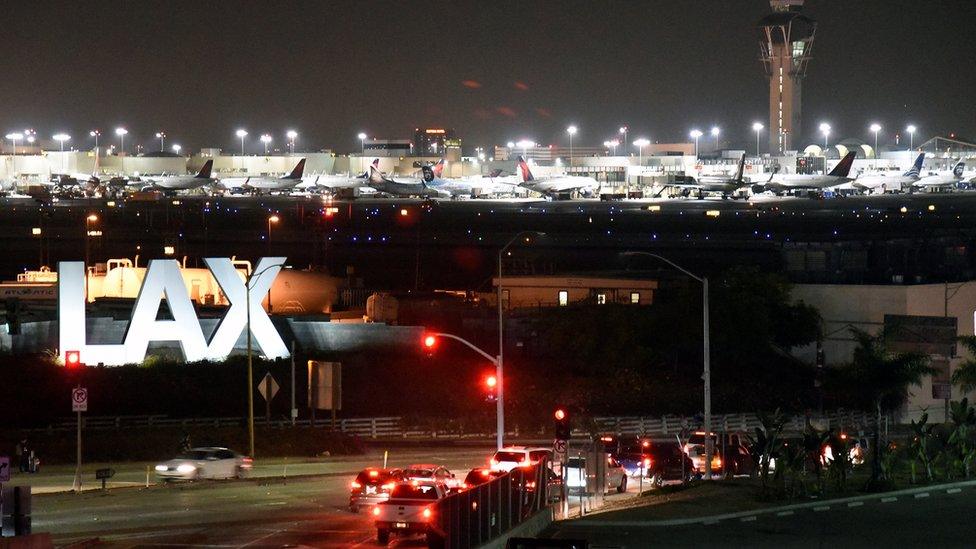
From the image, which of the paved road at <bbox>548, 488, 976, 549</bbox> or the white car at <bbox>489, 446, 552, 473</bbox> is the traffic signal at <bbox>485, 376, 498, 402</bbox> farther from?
the paved road at <bbox>548, 488, 976, 549</bbox>

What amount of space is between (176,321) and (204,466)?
17177 mm

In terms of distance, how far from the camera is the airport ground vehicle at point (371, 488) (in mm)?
32094

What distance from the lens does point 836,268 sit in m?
80.6

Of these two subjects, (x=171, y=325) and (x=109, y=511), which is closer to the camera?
(x=109, y=511)

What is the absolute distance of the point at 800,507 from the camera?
31.8 meters

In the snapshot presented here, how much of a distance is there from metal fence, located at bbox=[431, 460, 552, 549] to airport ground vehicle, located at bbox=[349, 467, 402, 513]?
4.36 m

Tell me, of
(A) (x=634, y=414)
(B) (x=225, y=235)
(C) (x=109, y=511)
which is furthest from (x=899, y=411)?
(B) (x=225, y=235)

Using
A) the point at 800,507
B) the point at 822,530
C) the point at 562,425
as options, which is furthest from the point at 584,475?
the point at 822,530

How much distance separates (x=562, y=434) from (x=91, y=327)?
110 feet

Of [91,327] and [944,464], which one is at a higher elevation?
[91,327]

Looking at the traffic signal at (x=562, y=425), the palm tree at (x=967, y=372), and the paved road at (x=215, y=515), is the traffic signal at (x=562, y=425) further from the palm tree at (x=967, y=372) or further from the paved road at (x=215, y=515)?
the palm tree at (x=967, y=372)

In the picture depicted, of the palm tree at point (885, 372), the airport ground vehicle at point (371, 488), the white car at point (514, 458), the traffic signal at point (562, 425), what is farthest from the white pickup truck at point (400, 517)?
the palm tree at point (885, 372)

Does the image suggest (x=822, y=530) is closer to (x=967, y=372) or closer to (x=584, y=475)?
(x=584, y=475)

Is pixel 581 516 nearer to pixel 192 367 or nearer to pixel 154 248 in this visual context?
pixel 192 367
